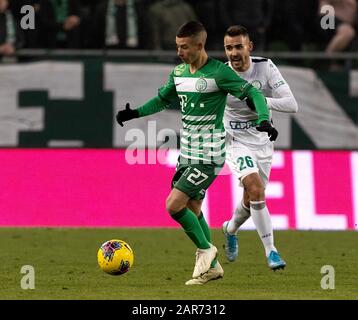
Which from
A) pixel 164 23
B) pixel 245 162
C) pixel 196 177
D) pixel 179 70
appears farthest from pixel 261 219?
pixel 164 23

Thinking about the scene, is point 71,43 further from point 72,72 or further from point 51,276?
point 51,276

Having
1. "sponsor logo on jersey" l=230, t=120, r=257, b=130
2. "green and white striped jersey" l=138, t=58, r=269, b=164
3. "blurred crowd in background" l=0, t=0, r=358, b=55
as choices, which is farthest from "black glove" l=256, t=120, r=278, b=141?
"blurred crowd in background" l=0, t=0, r=358, b=55

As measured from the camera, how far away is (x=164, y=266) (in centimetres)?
1158

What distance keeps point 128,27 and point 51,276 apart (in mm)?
6637

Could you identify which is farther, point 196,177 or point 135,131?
point 135,131

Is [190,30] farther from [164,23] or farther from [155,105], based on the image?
[164,23]

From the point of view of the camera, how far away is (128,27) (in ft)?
54.7

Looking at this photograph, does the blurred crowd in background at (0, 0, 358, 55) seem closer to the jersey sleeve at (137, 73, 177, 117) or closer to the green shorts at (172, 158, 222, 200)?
the jersey sleeve at (137, 73, 177, 117)

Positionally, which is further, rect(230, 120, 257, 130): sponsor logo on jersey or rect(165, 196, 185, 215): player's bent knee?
rect(230, 120, 257, 130): sponsor logo on jersey

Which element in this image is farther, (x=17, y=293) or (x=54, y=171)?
(x=54, y=171)

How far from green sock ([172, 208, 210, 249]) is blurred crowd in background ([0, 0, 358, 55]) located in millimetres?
6814

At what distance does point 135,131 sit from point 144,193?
966mm

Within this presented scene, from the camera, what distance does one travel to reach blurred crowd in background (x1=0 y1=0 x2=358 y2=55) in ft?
54.6
